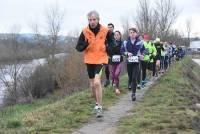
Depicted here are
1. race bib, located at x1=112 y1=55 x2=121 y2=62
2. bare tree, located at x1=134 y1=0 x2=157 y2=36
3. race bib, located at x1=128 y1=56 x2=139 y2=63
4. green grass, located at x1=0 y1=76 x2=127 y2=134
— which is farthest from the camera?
bare tree, located at x1=134 y1=0 x2=157 y2=36

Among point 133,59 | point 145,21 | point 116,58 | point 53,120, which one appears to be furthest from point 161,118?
point 145,21

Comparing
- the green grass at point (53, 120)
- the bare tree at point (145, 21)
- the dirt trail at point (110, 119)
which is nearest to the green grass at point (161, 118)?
the dirt trail at point (110, 119)

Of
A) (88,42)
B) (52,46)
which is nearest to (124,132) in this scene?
(88,42)

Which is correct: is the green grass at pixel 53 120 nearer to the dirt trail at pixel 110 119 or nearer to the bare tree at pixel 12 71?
the dirt trail at pixel 110 119

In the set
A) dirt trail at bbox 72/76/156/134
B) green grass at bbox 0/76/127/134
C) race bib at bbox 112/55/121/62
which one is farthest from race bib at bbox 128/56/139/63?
green grass at bbox 0/76/127/134

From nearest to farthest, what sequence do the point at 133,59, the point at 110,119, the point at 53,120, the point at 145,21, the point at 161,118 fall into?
the point at 53,120, the point at 161,118, the point at 110,119, the point at 133,59, the point at 145,21

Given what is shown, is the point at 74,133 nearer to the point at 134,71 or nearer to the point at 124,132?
the point at 124,132

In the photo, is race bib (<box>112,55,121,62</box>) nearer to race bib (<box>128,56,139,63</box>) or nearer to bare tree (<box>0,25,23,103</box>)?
race bib (<box>128,56,139,63</box>)

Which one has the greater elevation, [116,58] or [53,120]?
[116,58]

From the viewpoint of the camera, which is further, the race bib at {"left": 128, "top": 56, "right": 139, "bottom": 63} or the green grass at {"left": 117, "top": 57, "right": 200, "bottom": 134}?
the race bib at {"left": 128, "top": 56, "right": 139, "bottom": 63}

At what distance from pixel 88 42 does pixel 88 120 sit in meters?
1.59

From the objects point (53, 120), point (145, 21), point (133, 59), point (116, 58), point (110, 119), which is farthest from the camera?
point (145, 21)

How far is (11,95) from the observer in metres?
54.0

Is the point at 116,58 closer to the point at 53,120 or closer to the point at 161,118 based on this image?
the point at 161,118
